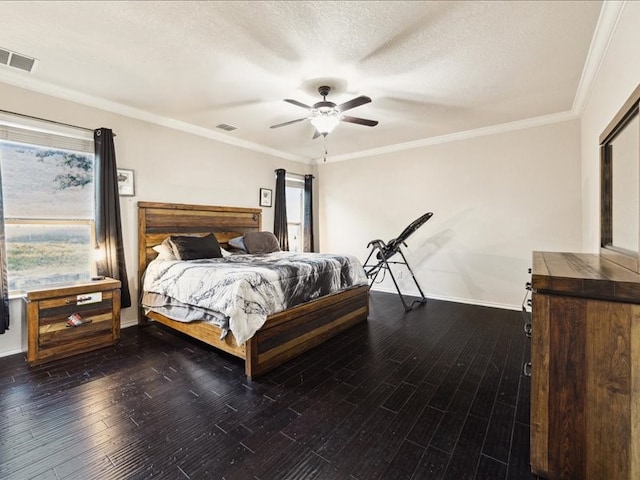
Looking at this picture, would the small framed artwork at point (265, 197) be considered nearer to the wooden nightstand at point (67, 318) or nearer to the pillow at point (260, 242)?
the pillow at point (260, 242)

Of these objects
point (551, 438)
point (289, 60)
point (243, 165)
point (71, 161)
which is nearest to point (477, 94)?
point (289, 60)

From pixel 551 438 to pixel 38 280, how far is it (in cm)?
431

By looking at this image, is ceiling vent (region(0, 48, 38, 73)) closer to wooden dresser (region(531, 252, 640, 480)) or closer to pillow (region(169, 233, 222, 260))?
pillow (region(169, 233, 222, 260))

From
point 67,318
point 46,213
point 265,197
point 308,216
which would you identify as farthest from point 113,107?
point 308,216

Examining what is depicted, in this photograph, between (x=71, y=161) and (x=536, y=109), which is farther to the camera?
(x=536, y=109)

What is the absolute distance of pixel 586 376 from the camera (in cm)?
125

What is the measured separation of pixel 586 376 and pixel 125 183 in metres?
4.41

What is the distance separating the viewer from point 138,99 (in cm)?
336

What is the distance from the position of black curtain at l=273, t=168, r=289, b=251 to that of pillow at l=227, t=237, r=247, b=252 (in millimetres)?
1057

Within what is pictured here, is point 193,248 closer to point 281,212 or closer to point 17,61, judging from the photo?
point 281,212

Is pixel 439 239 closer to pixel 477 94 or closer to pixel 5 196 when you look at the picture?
pixel 477 94

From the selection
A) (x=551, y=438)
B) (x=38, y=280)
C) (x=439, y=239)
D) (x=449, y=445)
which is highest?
(x=439, y=239)

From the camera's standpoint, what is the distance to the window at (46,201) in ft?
9.36

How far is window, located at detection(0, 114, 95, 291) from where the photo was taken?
9.36 feet
